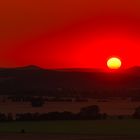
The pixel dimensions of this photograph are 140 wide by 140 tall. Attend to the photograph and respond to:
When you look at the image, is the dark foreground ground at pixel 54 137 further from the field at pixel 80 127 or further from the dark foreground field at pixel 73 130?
the field at pixel 80 127

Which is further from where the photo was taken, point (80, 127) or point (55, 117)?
point (55, 117)

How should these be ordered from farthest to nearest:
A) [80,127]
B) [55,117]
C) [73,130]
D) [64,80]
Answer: [64,80] → [55,117] → [80,127] → [73,130]

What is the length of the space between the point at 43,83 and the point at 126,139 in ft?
265

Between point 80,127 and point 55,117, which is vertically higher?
point 55,117

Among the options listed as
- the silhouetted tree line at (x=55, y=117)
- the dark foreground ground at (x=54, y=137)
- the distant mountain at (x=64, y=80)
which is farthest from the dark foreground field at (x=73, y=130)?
the distant mountain at (x=64, y=80)

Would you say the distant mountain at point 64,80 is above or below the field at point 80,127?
above

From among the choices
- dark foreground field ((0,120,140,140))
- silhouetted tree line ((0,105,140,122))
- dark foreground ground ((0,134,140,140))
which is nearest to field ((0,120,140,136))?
dark foreground field ((0,120,140,140))

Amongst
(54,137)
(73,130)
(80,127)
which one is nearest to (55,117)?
(80,127)

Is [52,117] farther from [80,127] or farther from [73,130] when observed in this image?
[73,130]

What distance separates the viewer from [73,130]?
41.8 metres

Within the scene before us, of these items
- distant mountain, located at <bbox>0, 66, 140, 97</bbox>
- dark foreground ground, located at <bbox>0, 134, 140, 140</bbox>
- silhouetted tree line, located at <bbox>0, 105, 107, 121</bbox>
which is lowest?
dark foreground ground, located at <bbox>0, 134, 140, 140</bbox>

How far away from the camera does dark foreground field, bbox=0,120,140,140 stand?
38438mm

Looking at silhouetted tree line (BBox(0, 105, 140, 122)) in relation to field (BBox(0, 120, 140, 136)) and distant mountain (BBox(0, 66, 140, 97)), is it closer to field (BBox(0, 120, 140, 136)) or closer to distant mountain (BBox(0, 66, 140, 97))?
field (BBox(0, 120, 140, 136))

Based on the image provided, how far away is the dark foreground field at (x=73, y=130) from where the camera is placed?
3844 centimetres
